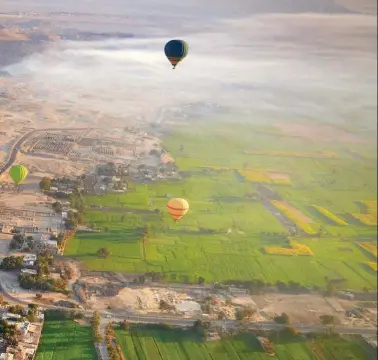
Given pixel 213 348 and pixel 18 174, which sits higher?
pixel 18 174

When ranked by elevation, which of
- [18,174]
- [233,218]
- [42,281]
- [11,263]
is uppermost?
[18,174]

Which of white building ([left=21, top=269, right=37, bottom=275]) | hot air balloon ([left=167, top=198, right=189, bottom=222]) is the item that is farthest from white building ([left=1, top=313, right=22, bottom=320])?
hot air balloon ([left=167, top=198, right=189, bottom=222])

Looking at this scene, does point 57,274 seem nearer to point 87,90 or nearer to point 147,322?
point 147,322

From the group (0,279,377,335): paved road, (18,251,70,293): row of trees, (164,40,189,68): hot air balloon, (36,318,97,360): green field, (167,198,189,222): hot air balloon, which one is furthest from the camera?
(167,198,189,222): hot air balloon

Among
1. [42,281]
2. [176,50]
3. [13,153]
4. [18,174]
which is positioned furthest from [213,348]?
[13,153]

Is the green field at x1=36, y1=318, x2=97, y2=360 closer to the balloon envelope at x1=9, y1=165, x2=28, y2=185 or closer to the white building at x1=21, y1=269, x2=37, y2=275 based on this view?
the white building at x1=21, y1=269, x2=37, y2=275

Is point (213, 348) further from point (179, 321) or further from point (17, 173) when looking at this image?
point (17, 173)

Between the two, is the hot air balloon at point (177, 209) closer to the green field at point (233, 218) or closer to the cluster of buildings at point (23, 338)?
the green field at point (233, 218)
